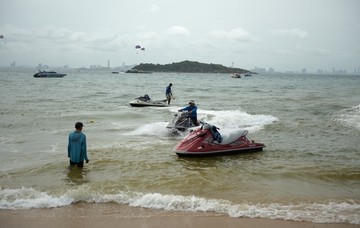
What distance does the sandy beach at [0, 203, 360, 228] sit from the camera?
5969mm

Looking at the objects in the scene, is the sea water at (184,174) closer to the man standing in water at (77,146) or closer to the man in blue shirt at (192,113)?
the man standing in water at (77,146)

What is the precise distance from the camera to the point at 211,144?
1105 cm

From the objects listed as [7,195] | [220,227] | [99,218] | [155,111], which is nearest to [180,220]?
[220,227]

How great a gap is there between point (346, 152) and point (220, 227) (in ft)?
25.9

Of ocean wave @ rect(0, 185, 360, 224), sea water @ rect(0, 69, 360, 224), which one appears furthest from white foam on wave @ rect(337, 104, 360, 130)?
ocean wave @ rect(0, 185, 360, 224)

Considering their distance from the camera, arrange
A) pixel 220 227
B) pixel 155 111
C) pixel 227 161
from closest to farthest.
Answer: pixel 220 227
pixel 227 161
pixel 155 111

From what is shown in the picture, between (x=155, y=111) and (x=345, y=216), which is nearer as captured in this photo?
(x=345, y=216)

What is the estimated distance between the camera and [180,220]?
620cm

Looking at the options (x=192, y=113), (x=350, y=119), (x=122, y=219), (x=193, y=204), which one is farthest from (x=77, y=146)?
(x=350, y=119)

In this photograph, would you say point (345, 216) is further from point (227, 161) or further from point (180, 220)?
point (227, 161)

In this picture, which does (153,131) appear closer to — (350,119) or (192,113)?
(192,113)

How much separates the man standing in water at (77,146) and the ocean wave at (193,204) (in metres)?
1.38

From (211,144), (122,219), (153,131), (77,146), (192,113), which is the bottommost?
(122,219)

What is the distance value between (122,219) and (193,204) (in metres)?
1.47
